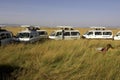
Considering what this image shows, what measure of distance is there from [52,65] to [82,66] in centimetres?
119

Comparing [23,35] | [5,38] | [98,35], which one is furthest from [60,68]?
[98,35]

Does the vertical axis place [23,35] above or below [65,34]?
above

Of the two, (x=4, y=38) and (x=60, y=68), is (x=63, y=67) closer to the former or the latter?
(x=60, y=68)

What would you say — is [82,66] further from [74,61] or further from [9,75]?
[9,75]

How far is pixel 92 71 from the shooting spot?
27.5ft

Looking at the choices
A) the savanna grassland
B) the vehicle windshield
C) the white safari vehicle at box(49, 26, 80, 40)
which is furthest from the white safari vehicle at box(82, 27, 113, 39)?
the savanna grassland

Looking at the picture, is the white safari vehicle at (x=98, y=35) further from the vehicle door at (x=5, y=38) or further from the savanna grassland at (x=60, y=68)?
the savanna grassland at (x=60, y=68)

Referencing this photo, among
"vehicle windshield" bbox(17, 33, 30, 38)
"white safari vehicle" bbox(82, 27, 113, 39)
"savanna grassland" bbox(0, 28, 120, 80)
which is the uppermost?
"savanna grassland" bbox(0, 28, 120, 80)

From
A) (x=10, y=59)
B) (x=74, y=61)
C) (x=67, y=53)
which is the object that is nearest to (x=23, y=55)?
(x=10, y=59)

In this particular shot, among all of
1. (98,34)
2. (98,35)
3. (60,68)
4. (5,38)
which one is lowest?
(98,35)

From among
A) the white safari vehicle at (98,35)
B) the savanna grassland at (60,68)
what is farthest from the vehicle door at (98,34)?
the savanna grassland at (60,68)

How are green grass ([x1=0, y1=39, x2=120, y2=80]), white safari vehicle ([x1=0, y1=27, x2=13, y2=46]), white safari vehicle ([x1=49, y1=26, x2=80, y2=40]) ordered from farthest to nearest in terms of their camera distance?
white safari vehicle ([x1=49, y1=26, x2=80, y2=40])
white safari vehicle ([x1=0, y1=27, x2=13, y2=46])
green grass ([x1=0, y1=39, x2=120, y2=80])

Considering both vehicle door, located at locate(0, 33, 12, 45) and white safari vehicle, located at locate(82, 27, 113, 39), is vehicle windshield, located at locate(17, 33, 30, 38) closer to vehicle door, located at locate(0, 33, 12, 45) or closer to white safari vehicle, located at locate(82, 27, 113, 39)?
vehicle door, located at locate(0, 33, 12, 45)

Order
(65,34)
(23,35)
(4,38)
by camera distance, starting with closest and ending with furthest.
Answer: (4,38)
(23,35)
(65,34)
